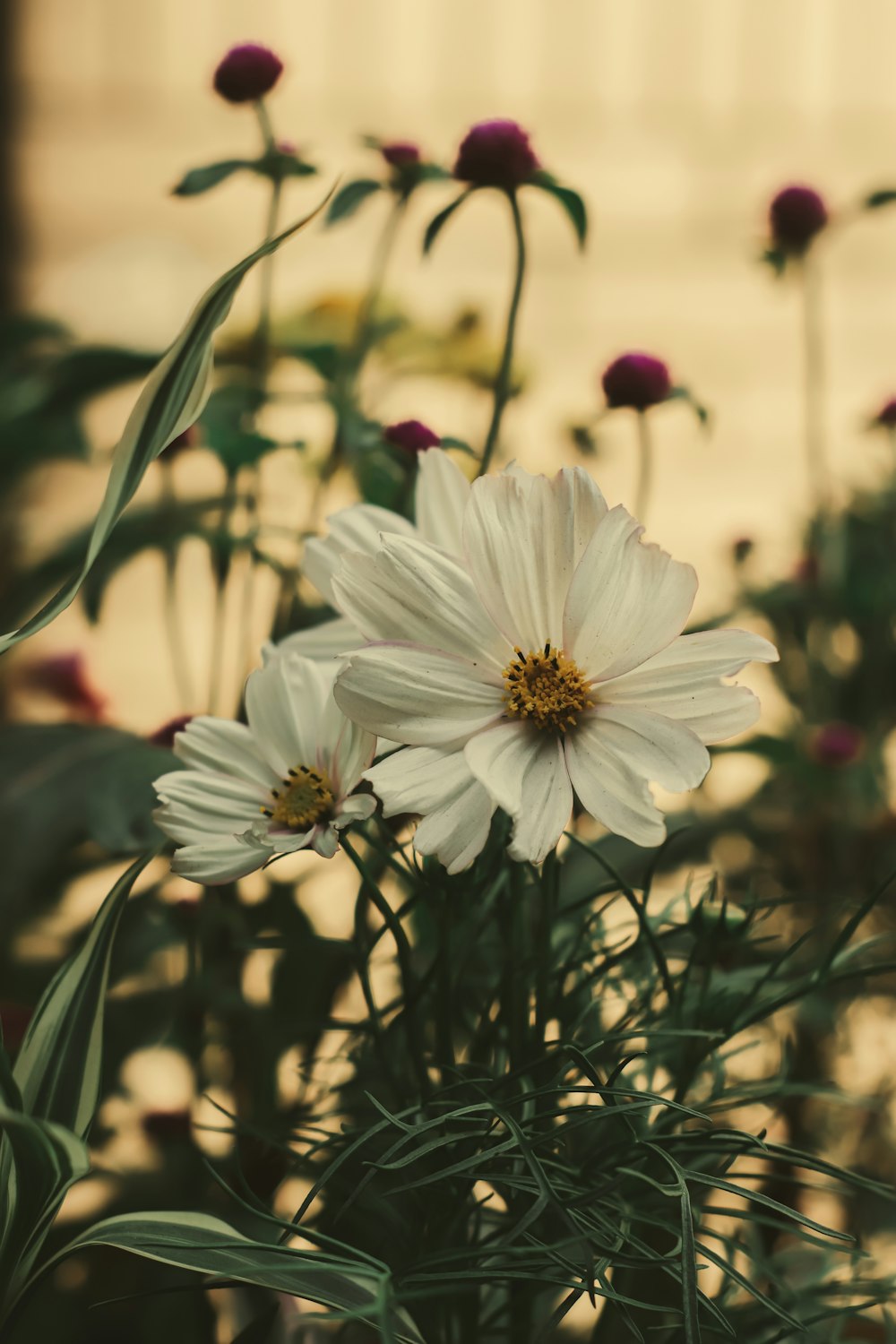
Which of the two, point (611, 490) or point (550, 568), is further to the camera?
point (611, 490)

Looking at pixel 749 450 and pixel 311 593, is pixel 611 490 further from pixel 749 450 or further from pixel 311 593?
pixel 311 593

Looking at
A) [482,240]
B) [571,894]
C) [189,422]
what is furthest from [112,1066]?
[482,240]

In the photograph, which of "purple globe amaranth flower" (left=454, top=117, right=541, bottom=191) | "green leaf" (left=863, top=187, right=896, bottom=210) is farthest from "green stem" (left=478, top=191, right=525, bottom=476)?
"green leaf" (left=863, top=187, right=896, bottom=210)

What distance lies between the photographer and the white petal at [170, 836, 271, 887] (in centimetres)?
24

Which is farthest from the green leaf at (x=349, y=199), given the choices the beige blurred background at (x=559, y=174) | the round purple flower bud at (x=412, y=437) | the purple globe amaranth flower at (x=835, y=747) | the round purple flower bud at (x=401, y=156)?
the beige blurred background at (x=559, y=174)

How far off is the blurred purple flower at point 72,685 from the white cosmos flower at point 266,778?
504 millimetres

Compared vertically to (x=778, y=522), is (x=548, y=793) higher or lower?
higher

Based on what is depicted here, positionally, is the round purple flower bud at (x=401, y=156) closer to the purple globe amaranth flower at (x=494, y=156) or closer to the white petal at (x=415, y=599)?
the purple globe amaranth flower at (x=494, y=156)

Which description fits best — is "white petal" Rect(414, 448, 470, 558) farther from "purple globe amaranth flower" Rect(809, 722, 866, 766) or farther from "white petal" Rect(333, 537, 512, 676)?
"purple globe amaranth flower" Rect(809, 722, 866, 766)

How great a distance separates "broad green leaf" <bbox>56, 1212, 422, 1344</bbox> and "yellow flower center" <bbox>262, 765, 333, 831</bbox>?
79mm

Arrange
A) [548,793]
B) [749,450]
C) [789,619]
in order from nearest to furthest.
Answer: [548,793]
[789,619]
[749,450]

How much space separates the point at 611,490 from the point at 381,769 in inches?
44.0

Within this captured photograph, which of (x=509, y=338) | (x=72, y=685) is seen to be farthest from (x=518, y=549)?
(x=72, y=685)

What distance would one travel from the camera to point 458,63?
4.46 ft
